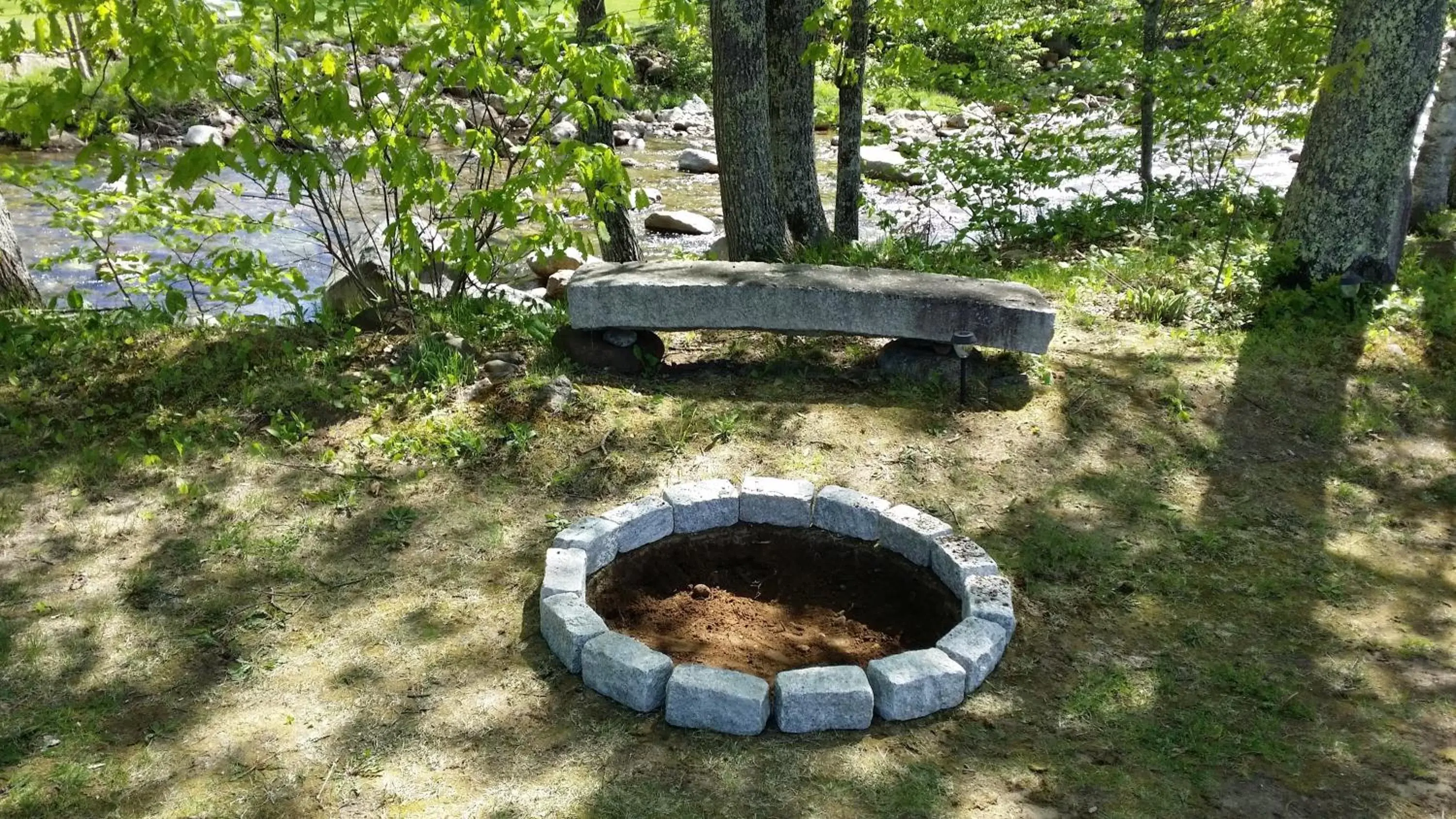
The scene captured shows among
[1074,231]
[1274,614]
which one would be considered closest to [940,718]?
[1274,614]

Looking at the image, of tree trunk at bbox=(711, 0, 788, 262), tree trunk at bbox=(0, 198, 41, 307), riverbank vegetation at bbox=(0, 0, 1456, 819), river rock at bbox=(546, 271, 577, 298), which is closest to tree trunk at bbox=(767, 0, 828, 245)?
riverbank vegetation at bbox=(0, 0, 1456, 819)

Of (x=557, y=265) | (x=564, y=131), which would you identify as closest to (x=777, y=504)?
(x=557, y=265)

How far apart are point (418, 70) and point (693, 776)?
394cm

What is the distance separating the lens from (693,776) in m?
3.17

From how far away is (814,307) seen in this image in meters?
5.57

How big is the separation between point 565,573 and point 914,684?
1.43 meters

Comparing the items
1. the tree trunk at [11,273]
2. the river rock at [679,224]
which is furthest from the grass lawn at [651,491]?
the river rock at [679,224]

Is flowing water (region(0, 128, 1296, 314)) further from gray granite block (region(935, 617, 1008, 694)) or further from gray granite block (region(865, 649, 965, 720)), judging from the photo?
gray granite block (region(865, 649, 965, 720))

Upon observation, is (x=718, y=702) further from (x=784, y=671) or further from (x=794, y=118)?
(x=794, y=118)

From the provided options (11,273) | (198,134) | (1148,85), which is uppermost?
(1148,85)

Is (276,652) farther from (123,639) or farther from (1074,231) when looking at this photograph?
(1074,231)

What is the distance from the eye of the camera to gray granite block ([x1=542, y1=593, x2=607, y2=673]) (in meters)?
3.62

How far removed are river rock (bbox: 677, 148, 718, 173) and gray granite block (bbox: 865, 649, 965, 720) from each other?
497 inches

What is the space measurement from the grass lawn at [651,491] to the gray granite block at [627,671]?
2.6 inches
